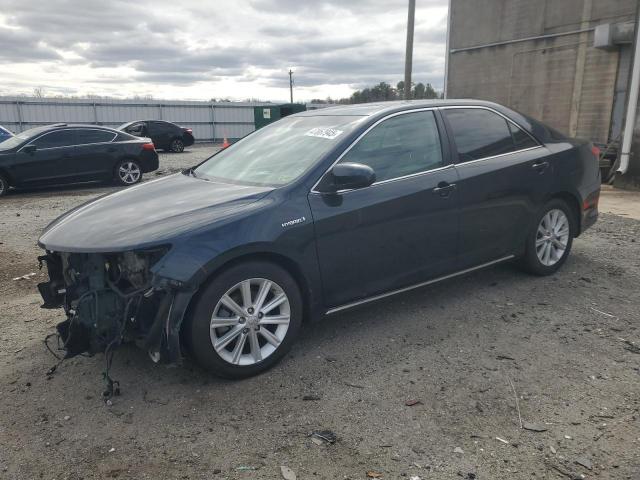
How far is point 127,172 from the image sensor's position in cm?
1238

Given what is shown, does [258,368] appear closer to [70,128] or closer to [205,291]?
[205,291]

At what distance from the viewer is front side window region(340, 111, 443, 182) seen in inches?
155

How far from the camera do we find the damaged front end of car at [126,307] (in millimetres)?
3053

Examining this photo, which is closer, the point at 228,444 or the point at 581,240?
the point at 228,444

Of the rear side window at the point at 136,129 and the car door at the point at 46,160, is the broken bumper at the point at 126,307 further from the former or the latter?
the rear side window at the point at 136,129

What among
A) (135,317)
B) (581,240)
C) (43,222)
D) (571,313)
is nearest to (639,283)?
(571,313)

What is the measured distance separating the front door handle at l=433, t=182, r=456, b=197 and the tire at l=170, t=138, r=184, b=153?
21.8 meters

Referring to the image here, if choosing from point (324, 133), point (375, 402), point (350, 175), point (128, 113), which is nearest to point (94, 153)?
point (324, 133)

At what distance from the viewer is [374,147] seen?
399cm

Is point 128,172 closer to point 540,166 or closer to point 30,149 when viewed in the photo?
point 30,149

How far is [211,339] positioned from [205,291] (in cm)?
29

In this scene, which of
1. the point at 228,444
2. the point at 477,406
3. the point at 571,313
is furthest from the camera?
the point at 571,313

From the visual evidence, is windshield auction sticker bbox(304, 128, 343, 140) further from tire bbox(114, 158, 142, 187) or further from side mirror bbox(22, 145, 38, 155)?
tire bbox(114, 158, 142, 187)

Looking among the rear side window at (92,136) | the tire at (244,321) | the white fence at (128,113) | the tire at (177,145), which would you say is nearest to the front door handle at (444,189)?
the tire at (244,321)
